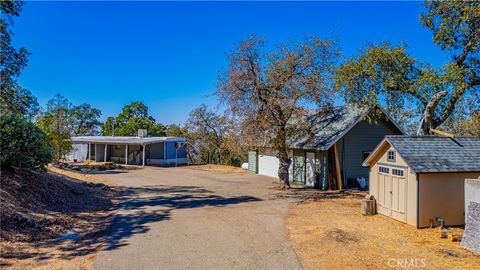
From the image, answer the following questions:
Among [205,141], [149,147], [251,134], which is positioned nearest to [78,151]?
[149,147]

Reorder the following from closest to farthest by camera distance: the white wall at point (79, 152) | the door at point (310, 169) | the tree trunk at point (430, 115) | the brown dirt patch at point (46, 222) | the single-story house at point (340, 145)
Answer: the brown dirt patch at point (46, 222) → the tree trunk at point (430, 115) → the single-story house at point (340, 145) → the door at point (310, 169) → the white wall at point (79, 152)

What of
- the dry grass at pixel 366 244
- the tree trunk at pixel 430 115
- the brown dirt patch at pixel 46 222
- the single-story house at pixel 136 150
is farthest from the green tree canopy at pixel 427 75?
the single-story house at pixel 136 150

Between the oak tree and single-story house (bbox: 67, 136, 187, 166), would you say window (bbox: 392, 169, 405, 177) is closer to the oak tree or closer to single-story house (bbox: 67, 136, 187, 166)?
the oak tree

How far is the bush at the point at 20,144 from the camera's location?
11289 mm

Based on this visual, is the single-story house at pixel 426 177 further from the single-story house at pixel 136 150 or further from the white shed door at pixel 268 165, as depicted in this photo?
the single-story house at pixel 136 150

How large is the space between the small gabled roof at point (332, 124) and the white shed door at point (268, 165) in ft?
12.7

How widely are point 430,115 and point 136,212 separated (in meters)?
12.7

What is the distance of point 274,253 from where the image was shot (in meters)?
7.89

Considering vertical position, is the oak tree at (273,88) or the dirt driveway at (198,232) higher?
the oak tree at (273,88)

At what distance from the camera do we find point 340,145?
756 inches

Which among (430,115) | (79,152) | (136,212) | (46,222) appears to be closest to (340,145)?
(430,115)

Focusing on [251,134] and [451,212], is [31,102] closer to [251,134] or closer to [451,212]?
[251,134]

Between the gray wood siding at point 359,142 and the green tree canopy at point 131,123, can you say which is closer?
the gray wood siding at point 359,142

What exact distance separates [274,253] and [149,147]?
99.5 feet
